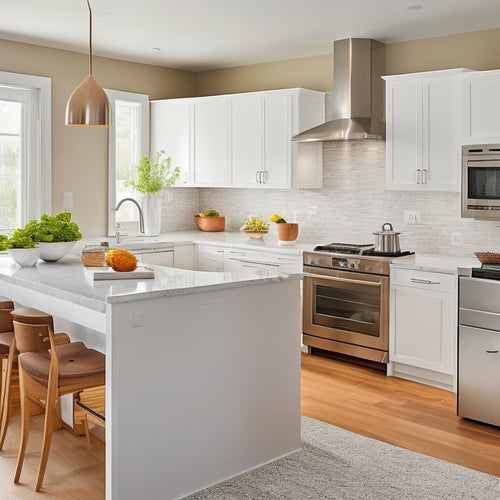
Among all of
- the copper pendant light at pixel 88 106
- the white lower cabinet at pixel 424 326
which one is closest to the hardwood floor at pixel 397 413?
the white lower cabinet at pixel 424 326

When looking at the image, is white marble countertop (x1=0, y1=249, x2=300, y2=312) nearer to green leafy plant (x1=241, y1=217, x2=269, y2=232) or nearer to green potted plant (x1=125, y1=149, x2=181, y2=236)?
green leafy plant (x1=241, y1=217, x2=269, y2=232)

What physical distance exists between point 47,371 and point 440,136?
3327 mm

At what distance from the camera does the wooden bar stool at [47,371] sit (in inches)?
119

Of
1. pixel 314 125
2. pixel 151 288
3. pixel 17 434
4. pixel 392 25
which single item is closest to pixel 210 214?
pixel 314 125

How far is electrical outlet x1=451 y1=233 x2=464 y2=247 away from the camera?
5205 mm

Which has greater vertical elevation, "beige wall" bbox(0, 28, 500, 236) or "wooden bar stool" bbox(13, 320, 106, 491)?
A: "beige wall" bbox(0, 28, 500, 236)

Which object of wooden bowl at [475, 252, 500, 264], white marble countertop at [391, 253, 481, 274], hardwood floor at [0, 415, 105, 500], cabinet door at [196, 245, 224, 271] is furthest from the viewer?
cabinet door at [196, 245, 224, 271]

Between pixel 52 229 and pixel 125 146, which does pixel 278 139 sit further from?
pixel 52 229

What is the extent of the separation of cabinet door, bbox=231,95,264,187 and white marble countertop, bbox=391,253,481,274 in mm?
1726

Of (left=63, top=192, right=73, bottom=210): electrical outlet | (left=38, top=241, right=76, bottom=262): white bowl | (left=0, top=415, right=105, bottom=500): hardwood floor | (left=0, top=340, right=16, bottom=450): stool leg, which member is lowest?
(left=0, top=415, right=105, bottom=500): hardwood floor

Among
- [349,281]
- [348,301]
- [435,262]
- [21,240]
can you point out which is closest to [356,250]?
[349,281]

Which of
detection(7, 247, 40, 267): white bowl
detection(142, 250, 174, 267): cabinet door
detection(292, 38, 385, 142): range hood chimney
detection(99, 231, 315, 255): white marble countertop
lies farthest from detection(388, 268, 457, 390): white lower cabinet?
detection(7, 247, 40, 267): white bowl

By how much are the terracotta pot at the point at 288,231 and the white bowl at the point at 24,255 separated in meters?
2.60

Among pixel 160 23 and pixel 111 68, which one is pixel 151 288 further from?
pixel 111 68
